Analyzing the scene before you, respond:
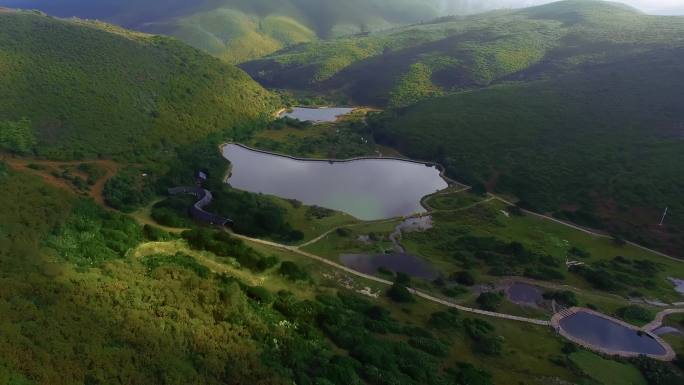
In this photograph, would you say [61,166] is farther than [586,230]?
No

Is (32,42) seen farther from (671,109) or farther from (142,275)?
(671,109)

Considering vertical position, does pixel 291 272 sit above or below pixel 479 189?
above

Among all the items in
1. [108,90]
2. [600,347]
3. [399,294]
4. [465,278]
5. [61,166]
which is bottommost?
[600,347]

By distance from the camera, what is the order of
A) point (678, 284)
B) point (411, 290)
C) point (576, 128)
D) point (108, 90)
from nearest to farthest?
point (411, 290), point (678, 284), point (108, 90), point (576, 128)

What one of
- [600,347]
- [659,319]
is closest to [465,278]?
[600,347]

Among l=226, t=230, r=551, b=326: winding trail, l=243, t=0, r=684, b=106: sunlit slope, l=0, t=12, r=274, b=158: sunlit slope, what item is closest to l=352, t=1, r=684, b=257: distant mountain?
l=243, t=0, r=684, b=106: sunlit slope

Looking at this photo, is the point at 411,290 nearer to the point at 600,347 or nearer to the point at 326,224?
the point at 600,347

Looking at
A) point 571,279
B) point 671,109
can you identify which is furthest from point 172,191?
point 671,109

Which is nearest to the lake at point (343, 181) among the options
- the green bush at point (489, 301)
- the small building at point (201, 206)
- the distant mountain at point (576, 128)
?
the distant mountain at point (576, 128)
